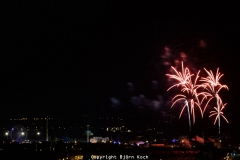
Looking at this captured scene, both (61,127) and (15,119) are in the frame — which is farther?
(61,127)

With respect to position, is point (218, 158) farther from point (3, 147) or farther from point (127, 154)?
point (3, 147)

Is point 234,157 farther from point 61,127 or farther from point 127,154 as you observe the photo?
point 61,127

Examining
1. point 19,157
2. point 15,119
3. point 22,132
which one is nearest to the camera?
point 19,157

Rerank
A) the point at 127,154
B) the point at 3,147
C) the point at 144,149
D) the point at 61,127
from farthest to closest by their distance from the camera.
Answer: the point at 61,127
the point at 144,149
the point at 127,154
the point at 3,147

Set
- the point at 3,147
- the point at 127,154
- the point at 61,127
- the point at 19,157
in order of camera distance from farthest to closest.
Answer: the point at 61,127 → the point at 127,154 → the point at 3,147 → the point at 19,157

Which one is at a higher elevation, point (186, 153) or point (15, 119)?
point (15, 119)

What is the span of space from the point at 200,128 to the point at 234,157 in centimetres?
8206

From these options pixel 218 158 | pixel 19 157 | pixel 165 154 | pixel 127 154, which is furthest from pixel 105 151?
pixel 19 157

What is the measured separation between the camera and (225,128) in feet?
387

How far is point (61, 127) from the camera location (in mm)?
122312

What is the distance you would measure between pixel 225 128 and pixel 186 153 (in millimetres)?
78669

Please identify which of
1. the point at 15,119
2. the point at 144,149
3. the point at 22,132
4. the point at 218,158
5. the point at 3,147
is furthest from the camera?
the point at 15,119

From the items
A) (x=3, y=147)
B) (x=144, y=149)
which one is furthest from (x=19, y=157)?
(x=144, y=149)

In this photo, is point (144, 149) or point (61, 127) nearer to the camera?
point (144, 149)
